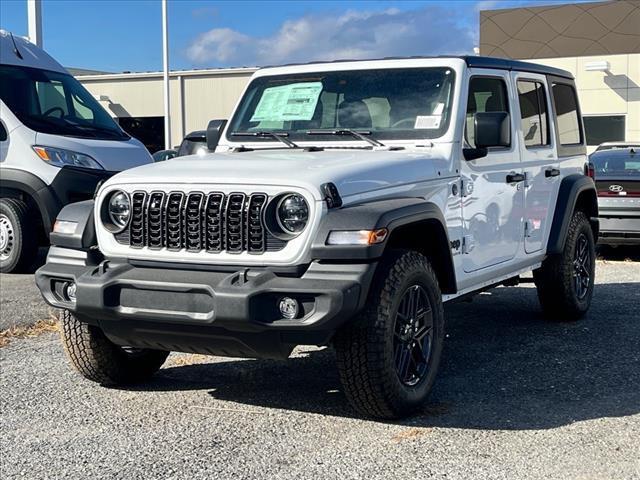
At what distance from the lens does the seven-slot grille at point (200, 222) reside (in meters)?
4.31

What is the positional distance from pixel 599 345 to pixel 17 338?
14.7 feet

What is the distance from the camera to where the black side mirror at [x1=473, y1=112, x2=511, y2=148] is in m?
5.27

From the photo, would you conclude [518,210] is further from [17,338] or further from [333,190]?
[17,338]

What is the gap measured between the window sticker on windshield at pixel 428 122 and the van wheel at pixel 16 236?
6016 millimetres

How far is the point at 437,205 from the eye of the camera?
5.00 m

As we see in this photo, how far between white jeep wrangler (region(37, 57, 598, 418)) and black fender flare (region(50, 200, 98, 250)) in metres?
0.01

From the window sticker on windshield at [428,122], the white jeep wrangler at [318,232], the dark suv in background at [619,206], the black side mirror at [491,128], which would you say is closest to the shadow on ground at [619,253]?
the dark suv in background at [619,206]

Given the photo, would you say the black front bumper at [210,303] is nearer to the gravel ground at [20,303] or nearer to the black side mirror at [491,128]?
the black side mirror at [491,128]

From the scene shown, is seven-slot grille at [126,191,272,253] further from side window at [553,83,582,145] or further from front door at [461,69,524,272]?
side window at [553,83,582,145]

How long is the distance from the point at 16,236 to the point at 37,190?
25.1 inches

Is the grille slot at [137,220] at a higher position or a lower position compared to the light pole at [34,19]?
lower

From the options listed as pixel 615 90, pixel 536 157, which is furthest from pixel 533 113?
pixel 615 90

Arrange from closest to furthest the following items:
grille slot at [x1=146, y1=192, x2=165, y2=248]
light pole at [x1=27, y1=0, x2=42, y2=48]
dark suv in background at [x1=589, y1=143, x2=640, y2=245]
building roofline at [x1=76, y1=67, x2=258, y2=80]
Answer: grille slot at [x1=146, y1=192, x2=165, y2=248] → dark suv in background at [x1=589, y1=143, x2=640, y2=245] → light pole at [x1=27, y1=0, x2=42, y2=48] → building roofline at [x1=76, y1=67, x2=258, y2=80]

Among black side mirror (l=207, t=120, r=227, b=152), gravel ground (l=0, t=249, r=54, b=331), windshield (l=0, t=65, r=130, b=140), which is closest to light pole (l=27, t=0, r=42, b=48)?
windshield (l=0, t=65, r=130, b=140)
